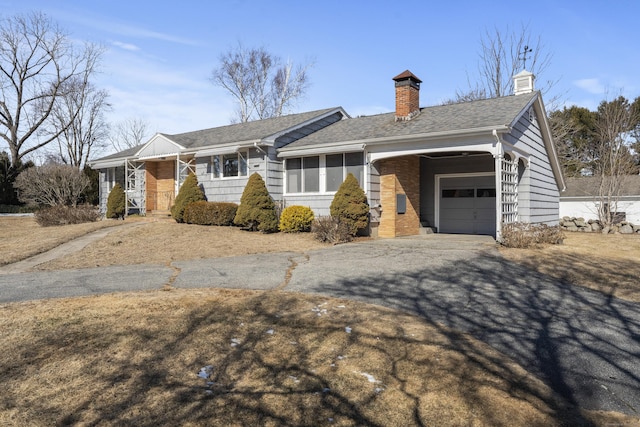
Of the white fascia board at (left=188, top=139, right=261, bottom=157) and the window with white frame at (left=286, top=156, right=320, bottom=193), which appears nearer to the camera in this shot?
the white fascia board at (left=188, top=139, right=261, bottom=157)

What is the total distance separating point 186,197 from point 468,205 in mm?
11230

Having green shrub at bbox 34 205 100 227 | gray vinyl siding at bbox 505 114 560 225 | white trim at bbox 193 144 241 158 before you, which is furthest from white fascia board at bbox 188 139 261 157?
gray vinyl siding at bbox 505 114 560 225

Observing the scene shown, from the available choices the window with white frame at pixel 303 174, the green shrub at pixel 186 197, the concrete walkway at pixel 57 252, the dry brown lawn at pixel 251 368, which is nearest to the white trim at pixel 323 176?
the window with white frame at pixel 303 174

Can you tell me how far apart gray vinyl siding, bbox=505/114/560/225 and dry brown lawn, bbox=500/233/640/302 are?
2915mm

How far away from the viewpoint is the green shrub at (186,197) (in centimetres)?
1677

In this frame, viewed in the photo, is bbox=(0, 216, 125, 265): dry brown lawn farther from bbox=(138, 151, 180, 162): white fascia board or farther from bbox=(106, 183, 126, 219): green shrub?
bbox=(106, 183, 126, 219): green shrub

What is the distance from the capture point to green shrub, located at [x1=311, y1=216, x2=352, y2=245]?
13039 mm

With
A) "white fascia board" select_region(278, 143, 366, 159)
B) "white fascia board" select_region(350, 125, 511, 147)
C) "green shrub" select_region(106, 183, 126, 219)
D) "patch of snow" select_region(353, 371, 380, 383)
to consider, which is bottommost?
"patch of snow" select_region(353, 371, 380, 383)

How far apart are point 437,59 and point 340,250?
527 inches

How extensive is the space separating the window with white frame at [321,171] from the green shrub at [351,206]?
100 centimetres

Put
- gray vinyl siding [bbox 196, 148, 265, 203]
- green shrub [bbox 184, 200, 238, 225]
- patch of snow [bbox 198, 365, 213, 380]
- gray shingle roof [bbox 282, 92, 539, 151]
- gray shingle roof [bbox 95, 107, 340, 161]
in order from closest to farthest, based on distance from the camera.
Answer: patch of snow [bbox 198, 365, 213, 380], gray shingle roof [bbox 282, 92, 539, 151], green shrub [bbox 184, 200, 238, 225], gray vinyl siding [bbox 196, 148, 265, 203], gray shingle roof [bbox 95, 107, 340, 161]

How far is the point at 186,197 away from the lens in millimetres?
16875

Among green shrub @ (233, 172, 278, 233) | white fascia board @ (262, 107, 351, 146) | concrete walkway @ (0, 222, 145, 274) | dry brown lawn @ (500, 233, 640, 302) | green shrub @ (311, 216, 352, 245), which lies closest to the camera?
dry brown lawn @ (500, 233, 640, 302)

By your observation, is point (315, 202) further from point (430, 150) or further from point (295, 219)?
point (430, 150)
